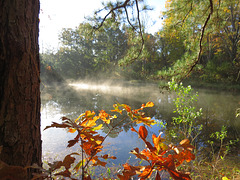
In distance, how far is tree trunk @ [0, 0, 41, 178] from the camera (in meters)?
0.38

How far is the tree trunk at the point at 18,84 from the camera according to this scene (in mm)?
384

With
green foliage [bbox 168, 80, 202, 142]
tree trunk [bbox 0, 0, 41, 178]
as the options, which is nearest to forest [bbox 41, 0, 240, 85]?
green foliage [bbox 168, 80, 202, 142]

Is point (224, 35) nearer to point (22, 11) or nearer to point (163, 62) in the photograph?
point (163, 62)

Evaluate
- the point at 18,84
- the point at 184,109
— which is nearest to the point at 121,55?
the point at 184,109

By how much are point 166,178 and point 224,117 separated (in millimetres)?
3471

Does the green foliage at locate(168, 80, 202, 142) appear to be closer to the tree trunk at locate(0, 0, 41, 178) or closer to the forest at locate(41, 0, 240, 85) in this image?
the tree trunk at locate(0, 0, 41, 178)

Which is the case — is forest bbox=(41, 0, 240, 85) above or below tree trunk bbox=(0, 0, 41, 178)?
above

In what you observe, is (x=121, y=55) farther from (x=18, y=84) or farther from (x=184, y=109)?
(x=18, y=84)

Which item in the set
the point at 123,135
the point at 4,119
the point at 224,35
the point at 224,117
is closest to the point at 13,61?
the point at 4,119

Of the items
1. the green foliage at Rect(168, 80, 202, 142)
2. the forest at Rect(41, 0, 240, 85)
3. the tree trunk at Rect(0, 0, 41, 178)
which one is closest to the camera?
the tree trunk at Rect(0, 0, 41, 178)

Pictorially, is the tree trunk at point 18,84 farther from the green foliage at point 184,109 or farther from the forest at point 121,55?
the forest at point 121,55

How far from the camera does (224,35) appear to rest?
8.66 metres

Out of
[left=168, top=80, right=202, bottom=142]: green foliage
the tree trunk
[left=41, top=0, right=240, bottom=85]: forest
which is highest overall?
[left=41, top=0, right=240, bottom=85]: forest

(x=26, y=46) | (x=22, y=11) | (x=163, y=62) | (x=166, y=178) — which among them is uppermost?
(x=163, y=62)
